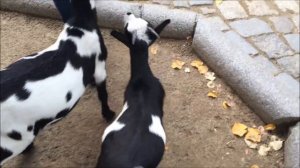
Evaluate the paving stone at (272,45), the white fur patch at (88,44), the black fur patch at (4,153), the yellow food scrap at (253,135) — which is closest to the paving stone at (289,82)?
the paving stone at (272,45)

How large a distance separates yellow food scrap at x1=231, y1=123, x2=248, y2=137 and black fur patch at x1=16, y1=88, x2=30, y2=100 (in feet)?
5.75

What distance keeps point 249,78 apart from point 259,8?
0.94 metres

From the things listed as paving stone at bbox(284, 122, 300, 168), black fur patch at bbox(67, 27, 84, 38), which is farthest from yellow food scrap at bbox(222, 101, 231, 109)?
black fur patch at bbox(67, 27, 84, 38)

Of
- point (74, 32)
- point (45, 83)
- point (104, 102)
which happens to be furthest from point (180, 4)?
point (45, 83)

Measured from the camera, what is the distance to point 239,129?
355cm

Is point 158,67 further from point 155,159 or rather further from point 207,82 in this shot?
point 155,159

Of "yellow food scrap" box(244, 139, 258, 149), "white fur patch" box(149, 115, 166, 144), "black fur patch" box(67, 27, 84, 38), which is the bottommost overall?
"yellow food scrap" box(244, 139, 258, 149)

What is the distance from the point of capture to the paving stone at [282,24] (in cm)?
410

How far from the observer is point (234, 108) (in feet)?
12.2

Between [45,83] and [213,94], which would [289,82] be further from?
[45,83]

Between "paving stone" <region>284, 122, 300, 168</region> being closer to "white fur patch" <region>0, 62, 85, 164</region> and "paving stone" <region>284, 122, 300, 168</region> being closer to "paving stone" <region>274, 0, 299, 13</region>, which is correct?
"paving stone" <region>274, 0, 299, 13</region>

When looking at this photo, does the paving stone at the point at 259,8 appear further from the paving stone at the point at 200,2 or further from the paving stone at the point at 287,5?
the paving stone at the point at 200,2

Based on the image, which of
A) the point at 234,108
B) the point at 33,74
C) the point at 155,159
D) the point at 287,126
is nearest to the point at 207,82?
the point at 234,108

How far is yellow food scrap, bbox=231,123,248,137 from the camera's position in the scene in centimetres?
353
